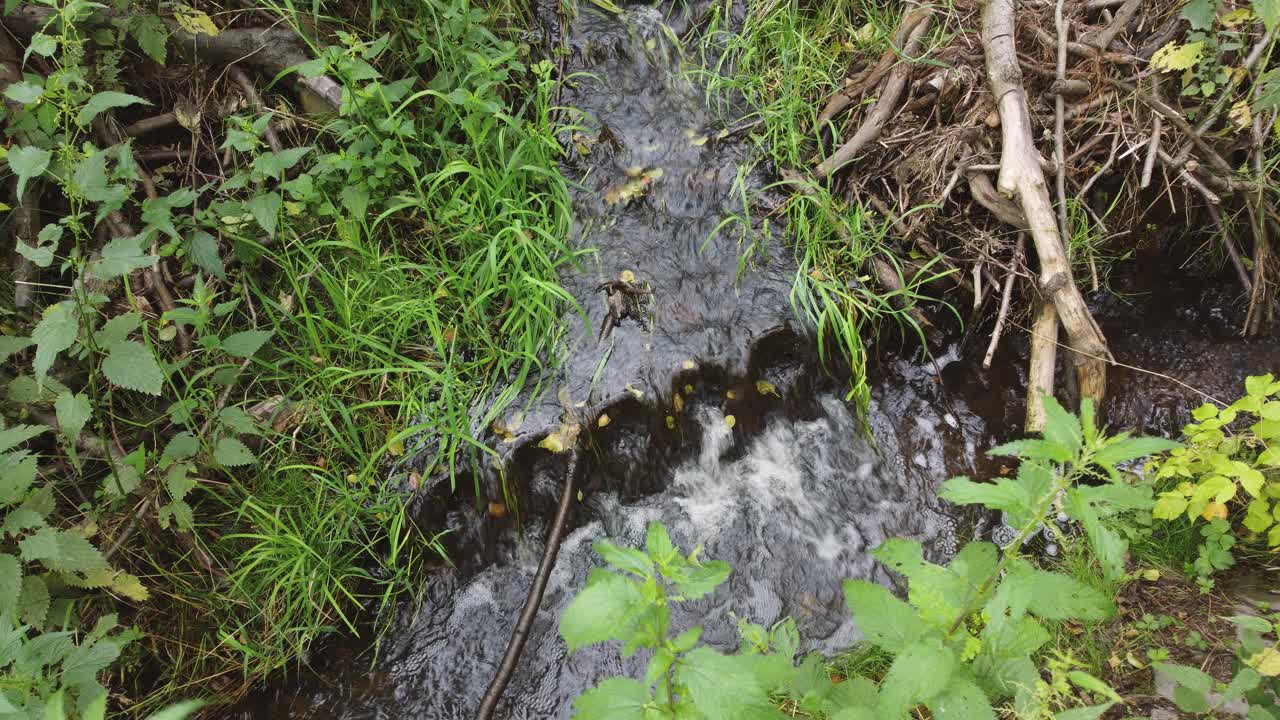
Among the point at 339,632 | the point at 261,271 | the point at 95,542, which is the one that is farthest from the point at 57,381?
the point at 339,632

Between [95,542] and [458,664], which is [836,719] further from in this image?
[95,542]

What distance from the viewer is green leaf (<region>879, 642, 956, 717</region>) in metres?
1.23

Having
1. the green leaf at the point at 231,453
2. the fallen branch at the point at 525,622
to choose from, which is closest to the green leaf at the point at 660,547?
the fallen branch at the point at 525,622

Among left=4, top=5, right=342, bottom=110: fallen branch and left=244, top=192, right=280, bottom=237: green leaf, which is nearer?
left=244, top=192, right=280, bottom=237: green leaf

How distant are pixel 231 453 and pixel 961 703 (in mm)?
2318

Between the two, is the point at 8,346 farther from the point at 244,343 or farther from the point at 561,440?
the point at 561,440

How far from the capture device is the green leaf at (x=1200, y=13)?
8.17 ft

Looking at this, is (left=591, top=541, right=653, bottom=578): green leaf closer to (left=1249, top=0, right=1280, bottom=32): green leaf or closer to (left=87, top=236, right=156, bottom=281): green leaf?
(left=87, top=236, right=156, bottom=281): green leaf

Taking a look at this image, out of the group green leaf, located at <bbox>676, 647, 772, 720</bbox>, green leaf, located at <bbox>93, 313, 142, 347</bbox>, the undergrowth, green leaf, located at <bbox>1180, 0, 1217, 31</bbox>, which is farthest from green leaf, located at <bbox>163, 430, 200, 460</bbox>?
green leaf, located at <bbox>1180, 0, 1217, 31</bbox>

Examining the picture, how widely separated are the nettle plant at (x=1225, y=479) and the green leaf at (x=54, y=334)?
3335 mm

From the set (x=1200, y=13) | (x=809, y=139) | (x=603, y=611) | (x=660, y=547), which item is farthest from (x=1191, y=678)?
(x=809, y=139)

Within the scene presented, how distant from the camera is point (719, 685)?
4.11ft

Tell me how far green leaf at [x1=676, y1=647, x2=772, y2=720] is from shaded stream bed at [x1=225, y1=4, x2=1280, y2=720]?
1249 mm

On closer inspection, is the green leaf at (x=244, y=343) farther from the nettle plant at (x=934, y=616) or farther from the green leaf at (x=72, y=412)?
the nettle plant at (x=934, y=616)
